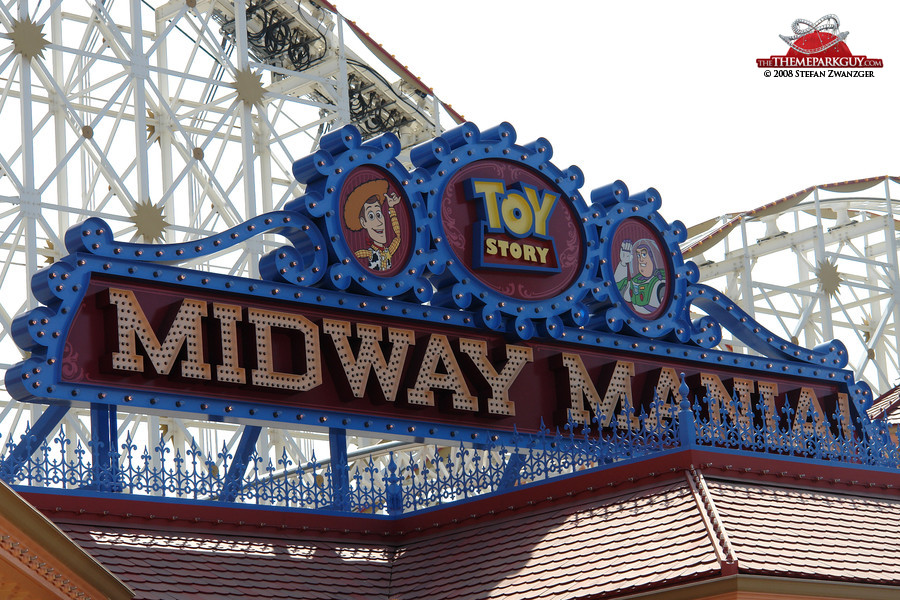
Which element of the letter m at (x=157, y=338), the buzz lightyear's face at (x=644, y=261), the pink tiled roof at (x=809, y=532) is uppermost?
the buzz lightyear's face at (x=644, y=261)

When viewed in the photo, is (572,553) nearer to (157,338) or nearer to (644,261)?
(157,338)

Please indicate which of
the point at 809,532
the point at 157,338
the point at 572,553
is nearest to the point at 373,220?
the point at 157,338

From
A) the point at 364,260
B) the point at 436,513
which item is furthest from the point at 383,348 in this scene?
the point at 436,513

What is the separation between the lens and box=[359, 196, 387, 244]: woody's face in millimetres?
11484

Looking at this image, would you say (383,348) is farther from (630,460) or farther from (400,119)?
(400,119)

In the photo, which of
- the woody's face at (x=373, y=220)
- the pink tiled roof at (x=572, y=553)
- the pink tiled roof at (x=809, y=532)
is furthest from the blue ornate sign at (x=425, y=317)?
the pink tiled roof at (x=809, y=532)

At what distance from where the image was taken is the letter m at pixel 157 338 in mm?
10000

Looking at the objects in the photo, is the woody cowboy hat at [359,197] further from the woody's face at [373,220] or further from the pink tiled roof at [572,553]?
the pink tiled roof at [572,553]

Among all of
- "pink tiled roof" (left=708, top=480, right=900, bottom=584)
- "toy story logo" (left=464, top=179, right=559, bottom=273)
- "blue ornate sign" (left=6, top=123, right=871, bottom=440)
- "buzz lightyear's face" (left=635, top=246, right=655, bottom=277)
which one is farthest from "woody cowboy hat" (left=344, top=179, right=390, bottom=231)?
"pink tiled roof" (left=708, top=480, right=900, bottom=584)

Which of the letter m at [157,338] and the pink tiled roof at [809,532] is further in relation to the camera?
the letter m at [157,338]

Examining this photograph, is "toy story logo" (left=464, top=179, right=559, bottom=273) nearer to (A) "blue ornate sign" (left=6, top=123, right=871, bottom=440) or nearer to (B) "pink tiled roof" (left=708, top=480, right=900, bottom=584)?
(A) "blue ornate sign" (left=6, top=123, right=871, bottom=440)

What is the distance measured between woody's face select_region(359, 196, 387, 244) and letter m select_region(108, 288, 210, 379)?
159 cm

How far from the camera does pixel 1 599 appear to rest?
21.0ft

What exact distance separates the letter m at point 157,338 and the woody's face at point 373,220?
5.22 feet
